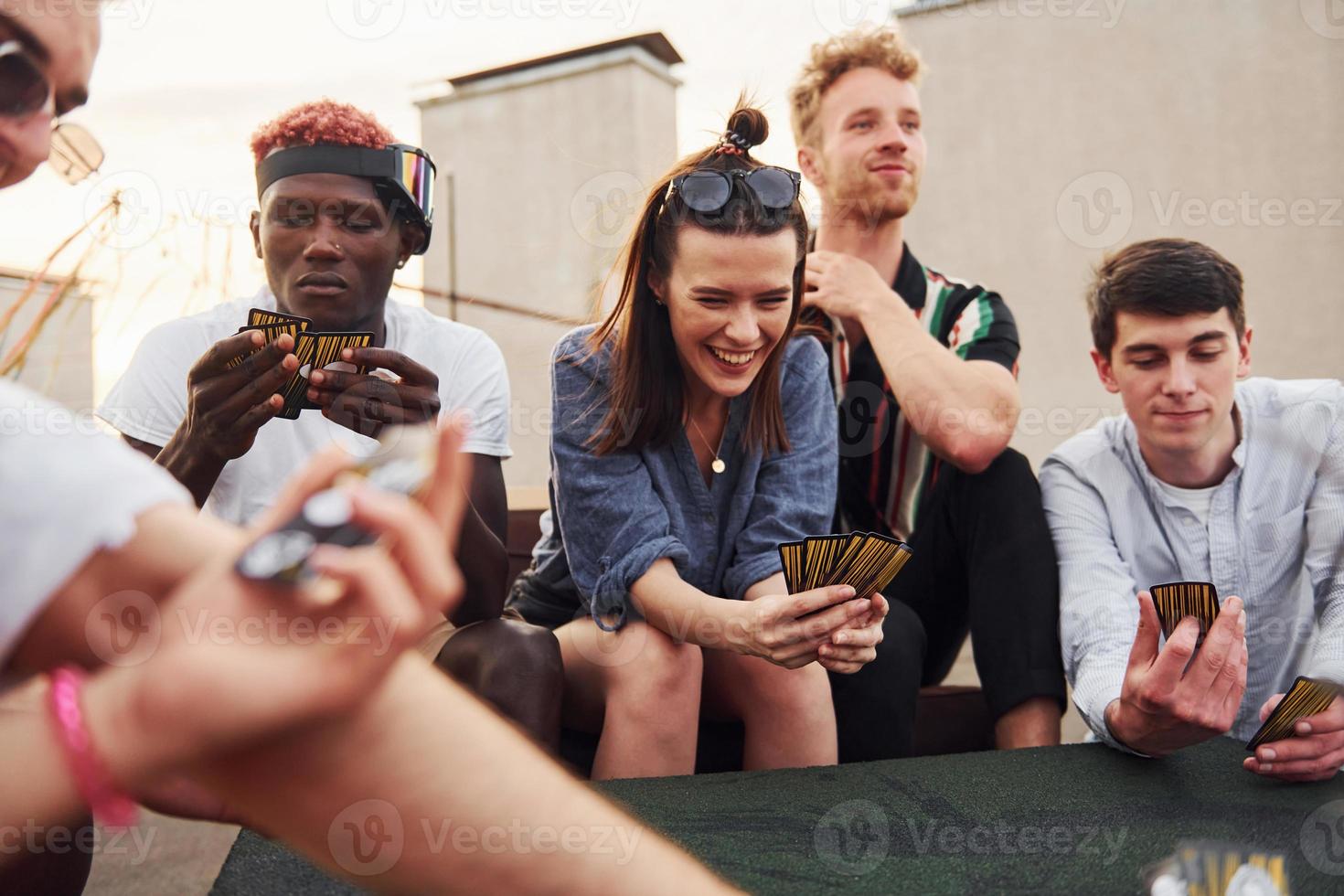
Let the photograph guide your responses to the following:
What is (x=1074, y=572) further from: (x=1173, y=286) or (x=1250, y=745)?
(x=1173, y=286)

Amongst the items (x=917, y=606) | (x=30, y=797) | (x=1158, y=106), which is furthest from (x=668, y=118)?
(x=30, y=797)

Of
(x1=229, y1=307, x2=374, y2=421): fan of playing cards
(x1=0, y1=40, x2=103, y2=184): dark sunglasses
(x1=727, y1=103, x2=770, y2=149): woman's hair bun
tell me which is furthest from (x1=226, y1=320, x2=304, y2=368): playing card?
(x1=727, y1=103, x2=770, y2=149): woman's hair bun

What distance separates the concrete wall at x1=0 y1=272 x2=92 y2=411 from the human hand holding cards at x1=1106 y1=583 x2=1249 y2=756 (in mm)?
1995

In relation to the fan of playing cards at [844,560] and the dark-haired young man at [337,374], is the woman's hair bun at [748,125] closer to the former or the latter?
the dark-haired young man at [337,374]

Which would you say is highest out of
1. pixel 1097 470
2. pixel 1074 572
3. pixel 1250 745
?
pixel 1097 470

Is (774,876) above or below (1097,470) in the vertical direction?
below

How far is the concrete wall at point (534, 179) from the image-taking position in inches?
184

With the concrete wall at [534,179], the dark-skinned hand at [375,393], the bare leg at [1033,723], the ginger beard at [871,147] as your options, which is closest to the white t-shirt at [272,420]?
the dark-skinned hand at [375,393]

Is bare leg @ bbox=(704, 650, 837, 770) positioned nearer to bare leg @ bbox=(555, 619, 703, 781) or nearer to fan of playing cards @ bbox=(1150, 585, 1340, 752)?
bare leg @ bbox=(555, 619, 703, 781)

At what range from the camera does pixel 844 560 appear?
1.62 m

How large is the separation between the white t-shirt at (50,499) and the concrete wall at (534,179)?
12.2 ft

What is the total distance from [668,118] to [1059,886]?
440cm

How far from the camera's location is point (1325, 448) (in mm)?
2096

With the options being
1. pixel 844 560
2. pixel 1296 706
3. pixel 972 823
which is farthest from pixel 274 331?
pixel 1296 706
